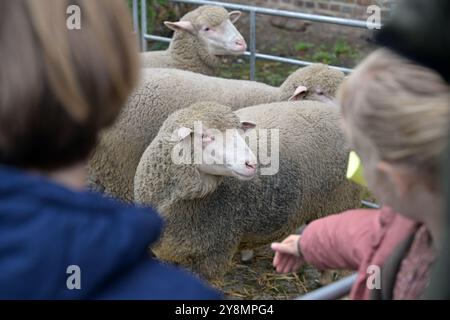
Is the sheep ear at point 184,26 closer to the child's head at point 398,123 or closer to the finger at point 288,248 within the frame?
the finger at point 288,248

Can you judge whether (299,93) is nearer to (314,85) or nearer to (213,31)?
(314,85)

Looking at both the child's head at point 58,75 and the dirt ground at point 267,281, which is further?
the dirt ground at point 267,281

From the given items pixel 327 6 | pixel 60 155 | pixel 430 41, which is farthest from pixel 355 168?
pixel 327 6

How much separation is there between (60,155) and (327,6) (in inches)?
297

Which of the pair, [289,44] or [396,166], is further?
[289,44]

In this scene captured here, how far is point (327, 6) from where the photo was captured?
26.6 ft


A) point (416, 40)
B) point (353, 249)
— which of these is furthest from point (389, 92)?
point (353, 249)

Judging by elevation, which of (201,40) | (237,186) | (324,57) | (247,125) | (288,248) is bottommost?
(237,186)

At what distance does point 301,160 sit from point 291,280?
2.50 feet

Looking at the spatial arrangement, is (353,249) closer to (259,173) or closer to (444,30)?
(444,30)

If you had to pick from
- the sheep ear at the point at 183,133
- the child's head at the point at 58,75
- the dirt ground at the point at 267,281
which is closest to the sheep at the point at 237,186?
the sheep ear at the point at 183,133

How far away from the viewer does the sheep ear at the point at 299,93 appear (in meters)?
4.16

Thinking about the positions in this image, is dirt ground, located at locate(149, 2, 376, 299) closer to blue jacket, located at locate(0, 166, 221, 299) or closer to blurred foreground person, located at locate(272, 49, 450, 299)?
blurred foreground person, located at locate(272, 49, 450, 299)

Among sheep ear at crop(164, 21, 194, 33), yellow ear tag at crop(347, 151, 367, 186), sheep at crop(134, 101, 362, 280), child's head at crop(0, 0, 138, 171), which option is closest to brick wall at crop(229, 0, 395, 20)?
sheep ear at crop(164, 21, 194, 33)
